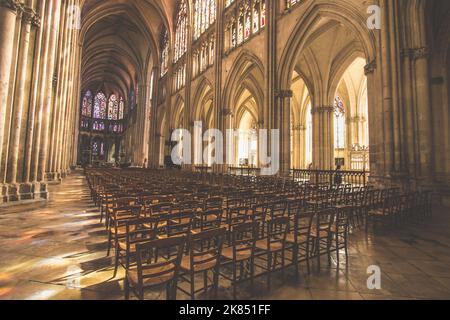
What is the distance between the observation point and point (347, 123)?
26.2 metres

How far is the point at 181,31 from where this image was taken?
30406 mm

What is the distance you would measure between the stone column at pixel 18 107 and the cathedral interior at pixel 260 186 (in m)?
0.06

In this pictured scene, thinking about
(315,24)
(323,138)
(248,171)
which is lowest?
(248,171)

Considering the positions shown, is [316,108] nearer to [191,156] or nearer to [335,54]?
[335,54]

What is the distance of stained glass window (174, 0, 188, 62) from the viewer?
29.5 m

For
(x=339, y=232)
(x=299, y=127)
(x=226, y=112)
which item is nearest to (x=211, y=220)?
(x=339, y=232)

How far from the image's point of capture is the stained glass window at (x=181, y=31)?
29.5m

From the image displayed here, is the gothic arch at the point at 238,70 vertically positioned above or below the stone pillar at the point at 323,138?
above

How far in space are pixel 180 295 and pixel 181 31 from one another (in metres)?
33.0

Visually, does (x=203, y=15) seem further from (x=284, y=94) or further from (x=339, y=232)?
(x=339, y=232)

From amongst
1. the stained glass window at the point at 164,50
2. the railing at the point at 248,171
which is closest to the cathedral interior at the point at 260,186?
the railing at the point at 248,171

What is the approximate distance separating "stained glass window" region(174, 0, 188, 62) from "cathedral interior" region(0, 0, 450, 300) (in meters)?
2.73

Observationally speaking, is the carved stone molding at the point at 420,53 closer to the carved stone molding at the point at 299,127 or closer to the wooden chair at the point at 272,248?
the wooden chair at the point at 272,248

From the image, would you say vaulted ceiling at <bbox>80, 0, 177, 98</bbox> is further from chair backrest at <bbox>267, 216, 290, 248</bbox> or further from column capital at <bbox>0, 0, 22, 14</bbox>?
chair backrest at <bbox>267, 216, 290, 248</bbox>
